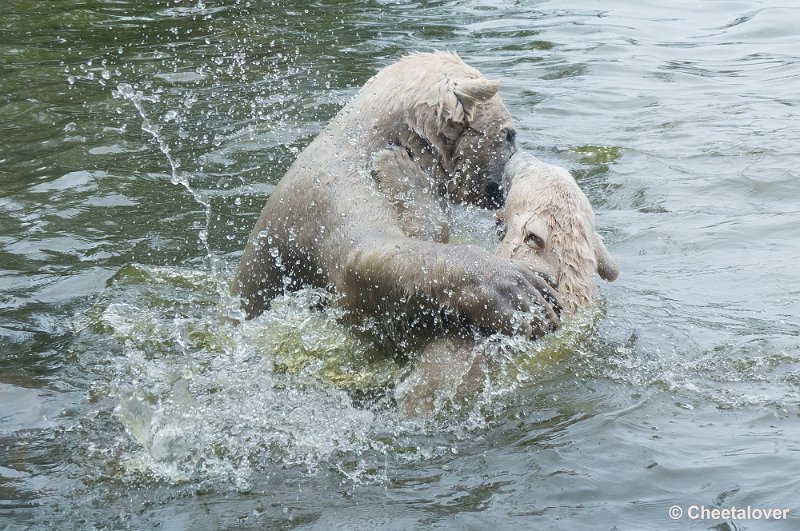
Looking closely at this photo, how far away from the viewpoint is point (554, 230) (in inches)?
222

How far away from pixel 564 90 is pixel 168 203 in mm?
4753

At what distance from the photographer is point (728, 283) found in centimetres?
680

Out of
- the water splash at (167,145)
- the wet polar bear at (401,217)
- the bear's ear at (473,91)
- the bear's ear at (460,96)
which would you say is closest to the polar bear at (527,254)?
the wet polar bear at (401,217)

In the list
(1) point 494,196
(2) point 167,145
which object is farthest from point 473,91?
(2) point 167,145

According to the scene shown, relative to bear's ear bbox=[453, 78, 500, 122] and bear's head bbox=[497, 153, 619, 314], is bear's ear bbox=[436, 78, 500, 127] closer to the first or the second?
bear's ear bbox=[453, 78, 500, 122]

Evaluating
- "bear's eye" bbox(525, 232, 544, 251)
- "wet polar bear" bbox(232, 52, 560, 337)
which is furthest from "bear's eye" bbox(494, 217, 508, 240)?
"bear's eye" bbox(525, 232, 544, 251)

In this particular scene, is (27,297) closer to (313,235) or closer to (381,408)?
(313,235)

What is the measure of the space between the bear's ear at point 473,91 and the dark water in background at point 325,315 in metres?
1.17

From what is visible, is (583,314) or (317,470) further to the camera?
(583,314)

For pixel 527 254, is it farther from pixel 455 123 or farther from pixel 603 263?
pixel 455 123

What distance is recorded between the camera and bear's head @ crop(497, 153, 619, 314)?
5.54m

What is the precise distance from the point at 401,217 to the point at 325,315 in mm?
681

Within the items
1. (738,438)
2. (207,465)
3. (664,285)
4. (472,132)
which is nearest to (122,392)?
(207,465)

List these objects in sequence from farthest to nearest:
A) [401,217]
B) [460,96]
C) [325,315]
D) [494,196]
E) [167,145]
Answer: [167,145]
[494,196]
[460,96]
[325,315]
[401,217]
